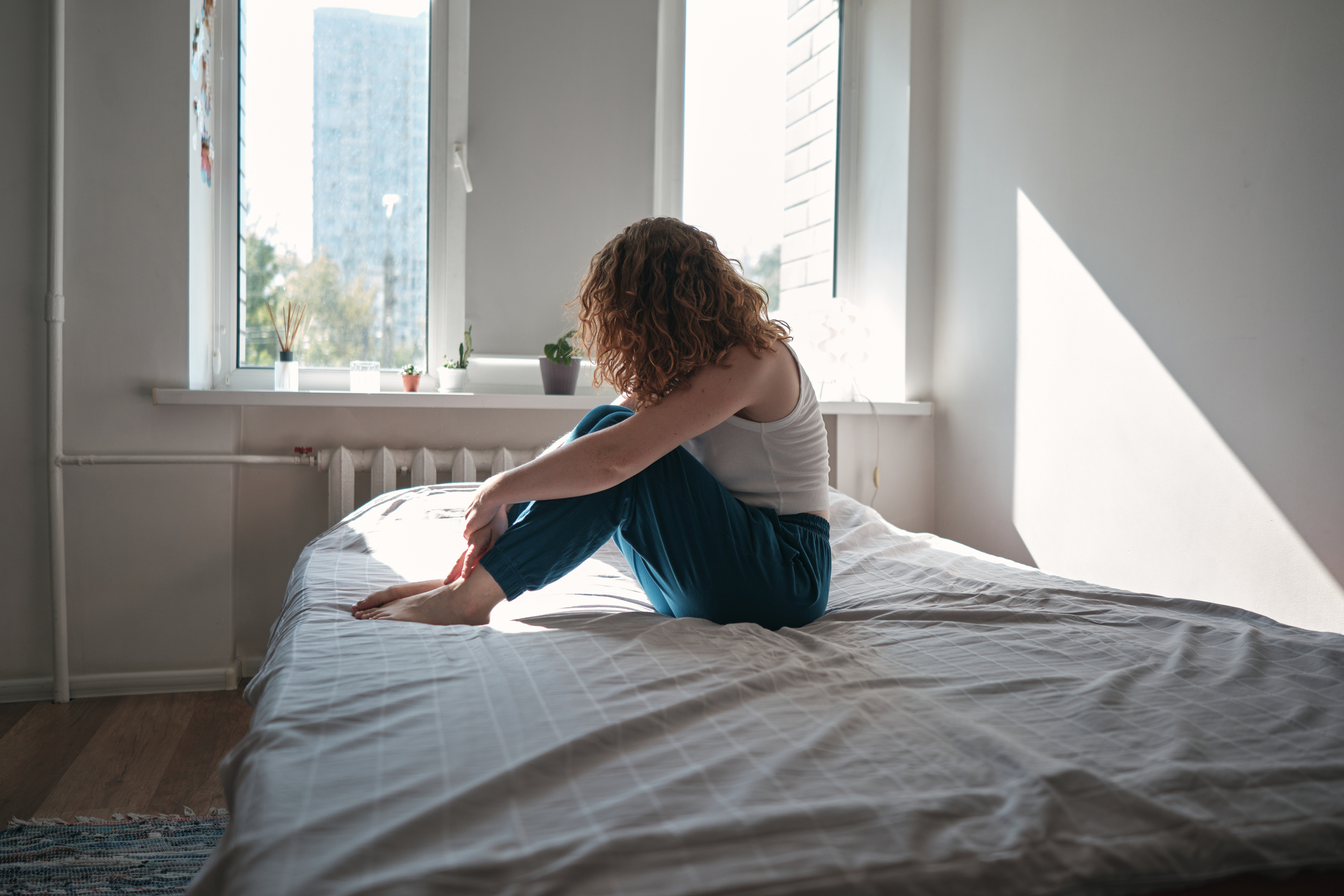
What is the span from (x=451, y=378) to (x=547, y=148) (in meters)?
0.76

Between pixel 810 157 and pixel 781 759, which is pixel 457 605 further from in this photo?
pixel 810 157

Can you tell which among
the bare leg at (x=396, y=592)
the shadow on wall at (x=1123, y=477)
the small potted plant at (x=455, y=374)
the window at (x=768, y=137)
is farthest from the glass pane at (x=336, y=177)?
the shadow on wall at (x=1123, y=477)

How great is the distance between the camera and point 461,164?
2424mm

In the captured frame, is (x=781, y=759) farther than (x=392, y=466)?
No

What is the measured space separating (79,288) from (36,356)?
188mm

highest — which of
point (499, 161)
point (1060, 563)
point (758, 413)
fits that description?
point (499, 161)

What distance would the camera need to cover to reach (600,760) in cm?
70

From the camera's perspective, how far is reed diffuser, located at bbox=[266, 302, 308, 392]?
221cm

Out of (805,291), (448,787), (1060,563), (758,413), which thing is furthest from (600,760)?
(805,291)

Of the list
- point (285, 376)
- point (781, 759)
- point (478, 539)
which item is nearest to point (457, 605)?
point (478, 539)

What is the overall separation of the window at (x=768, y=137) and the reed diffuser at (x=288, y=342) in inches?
47.4

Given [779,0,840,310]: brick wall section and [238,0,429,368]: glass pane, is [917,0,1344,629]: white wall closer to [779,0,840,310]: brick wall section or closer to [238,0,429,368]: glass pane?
[779,0,840,310]: brick wall section

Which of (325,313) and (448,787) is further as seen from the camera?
(325,313)

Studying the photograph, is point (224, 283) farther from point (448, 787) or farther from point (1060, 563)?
point (1060, 563)
